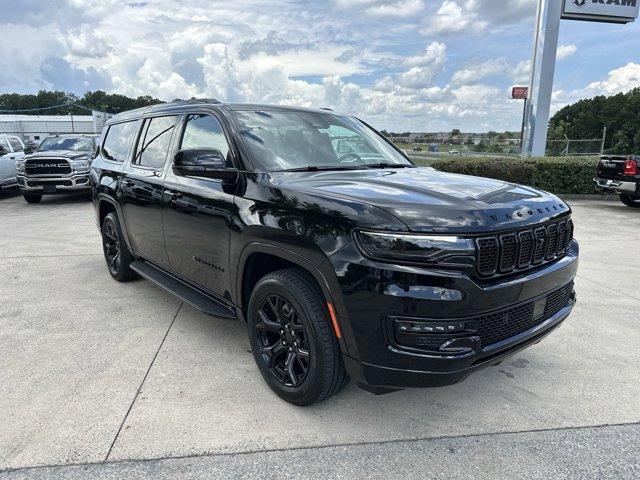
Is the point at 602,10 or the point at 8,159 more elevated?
the point at 602,10

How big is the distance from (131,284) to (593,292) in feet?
16.9

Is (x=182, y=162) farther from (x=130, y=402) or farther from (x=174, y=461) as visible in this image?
→ (x=174, y=461)

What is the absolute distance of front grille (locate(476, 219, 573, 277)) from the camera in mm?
2414

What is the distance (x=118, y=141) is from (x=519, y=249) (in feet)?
14.7

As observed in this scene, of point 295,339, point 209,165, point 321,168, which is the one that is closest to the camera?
point 295,339

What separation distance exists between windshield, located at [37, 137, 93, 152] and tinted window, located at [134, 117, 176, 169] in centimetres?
960

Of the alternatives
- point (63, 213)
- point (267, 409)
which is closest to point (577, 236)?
point (267, 409)

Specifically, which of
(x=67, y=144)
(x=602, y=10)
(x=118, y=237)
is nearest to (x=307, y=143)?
(x=118, y=237)

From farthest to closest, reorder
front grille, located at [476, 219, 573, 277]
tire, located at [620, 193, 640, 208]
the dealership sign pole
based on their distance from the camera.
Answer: the dealership sign pole → tire, located at [620, 193, 640, 208] → front grille, located at [476, 219, 573, 277]

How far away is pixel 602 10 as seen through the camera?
1748 centimetres

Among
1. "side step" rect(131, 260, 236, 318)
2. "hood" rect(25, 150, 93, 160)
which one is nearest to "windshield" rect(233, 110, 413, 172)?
"side step" rect(131, 260, 236, 318)

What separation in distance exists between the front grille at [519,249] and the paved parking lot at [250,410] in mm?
992

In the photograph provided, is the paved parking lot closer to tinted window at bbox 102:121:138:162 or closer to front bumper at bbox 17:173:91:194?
tinted window at bbox 102:121:138:162

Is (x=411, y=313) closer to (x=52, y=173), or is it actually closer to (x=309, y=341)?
(x=309, y=341)
